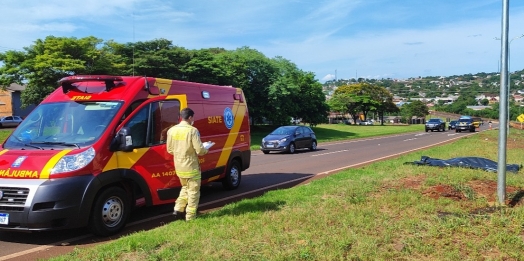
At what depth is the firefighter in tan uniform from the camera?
6453 millimetres

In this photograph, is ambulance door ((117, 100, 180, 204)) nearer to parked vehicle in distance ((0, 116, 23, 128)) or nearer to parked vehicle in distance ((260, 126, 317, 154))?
parked vehicle in distance ((260, 126, 317, 154))

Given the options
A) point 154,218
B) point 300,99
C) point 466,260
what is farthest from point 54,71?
point 466,260

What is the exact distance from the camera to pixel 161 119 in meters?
7.38

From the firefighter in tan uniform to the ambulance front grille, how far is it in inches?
79.8

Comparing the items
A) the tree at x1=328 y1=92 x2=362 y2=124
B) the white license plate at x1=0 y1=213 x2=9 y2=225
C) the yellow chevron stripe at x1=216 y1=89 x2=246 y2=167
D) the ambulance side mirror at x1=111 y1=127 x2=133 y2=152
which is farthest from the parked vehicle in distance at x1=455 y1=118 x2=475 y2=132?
the white license plate at x1=0 y1=213 x2=9 y2=225

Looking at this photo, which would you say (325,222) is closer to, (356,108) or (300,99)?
(300,99)

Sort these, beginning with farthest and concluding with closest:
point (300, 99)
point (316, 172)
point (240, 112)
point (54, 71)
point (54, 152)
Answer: point (300, 99)
point (54, 71)
point (316, 172)
point (240, 112)
point (54, 152)

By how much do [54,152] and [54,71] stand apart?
28458 millimetres

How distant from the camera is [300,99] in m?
46.5

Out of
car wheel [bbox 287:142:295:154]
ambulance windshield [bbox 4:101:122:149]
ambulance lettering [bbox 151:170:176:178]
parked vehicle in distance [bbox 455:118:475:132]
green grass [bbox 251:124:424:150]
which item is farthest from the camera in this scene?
parked vehicle in distance [bbox 455:118:475:132]

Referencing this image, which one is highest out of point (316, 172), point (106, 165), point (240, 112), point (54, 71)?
point (54, 71)

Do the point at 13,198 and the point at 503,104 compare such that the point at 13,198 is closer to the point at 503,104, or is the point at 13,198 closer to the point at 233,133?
the point at 233,133

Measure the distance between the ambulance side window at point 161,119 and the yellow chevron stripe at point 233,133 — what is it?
6.68 ft

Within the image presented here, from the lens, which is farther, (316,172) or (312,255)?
(316,172)
